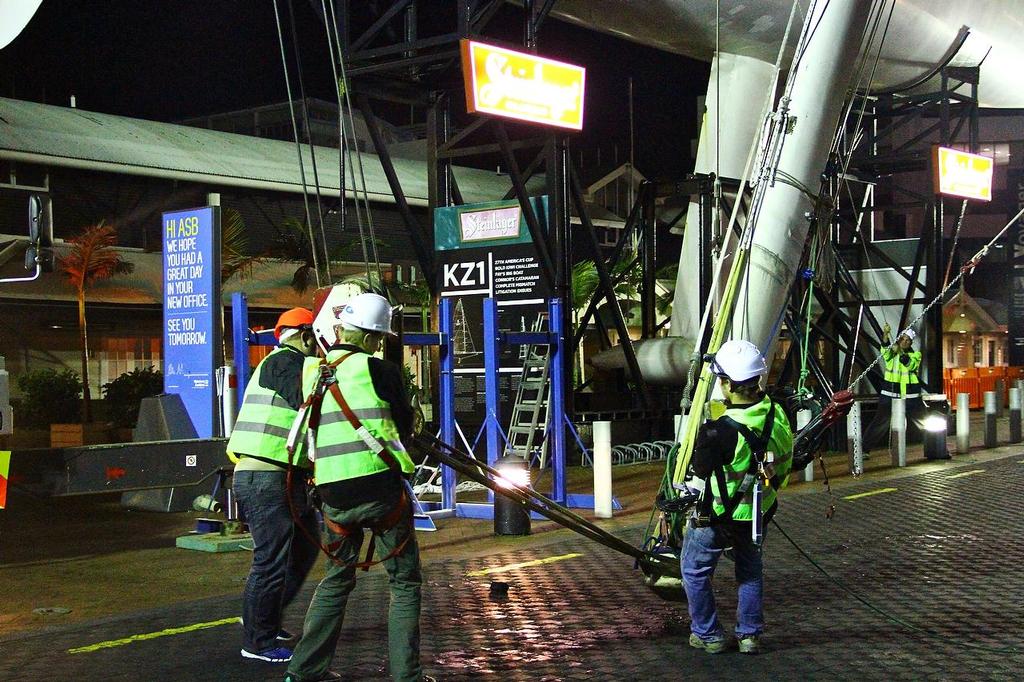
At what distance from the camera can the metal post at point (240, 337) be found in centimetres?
1227

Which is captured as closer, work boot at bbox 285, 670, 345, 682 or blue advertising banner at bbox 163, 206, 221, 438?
work boot at bbox 285, 670, 345, 682

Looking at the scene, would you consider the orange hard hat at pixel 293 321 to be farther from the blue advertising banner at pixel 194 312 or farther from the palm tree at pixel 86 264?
the palm tree at pixel 86 264

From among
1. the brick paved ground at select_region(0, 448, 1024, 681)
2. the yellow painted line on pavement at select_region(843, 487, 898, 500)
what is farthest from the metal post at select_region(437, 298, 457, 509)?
the yellow painted line on pavement at select_region(843, 487, 898, 500)

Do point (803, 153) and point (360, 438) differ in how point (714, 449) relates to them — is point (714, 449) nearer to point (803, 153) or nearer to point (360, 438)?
point (360, 438)

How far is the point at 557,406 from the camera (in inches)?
570

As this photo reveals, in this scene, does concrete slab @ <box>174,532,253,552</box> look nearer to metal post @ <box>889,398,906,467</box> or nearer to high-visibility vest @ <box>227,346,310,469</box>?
high-visibility vest @ <box>227,346,310,469</box>

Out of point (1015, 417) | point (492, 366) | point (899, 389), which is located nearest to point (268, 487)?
point (492, 366)

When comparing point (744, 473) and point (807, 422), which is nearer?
point (744, 473)

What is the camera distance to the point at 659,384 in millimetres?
21375

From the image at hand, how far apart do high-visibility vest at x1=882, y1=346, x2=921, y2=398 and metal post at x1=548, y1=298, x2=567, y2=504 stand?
27.9 feet

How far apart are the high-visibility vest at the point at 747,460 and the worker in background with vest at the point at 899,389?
14622mm

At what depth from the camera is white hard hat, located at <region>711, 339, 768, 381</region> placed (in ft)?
23.7

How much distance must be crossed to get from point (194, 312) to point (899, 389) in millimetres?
12957

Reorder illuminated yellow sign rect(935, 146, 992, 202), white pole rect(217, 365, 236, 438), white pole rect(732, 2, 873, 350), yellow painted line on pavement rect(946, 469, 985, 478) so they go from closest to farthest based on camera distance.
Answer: white pole rect(217, 365, 236, 438), white pole rect(732, 2, 873, 350), yellow painted line on pavement rect(946, 469, 985, 478), illuminated yellow sign rect(935, 146, 992, 202)
